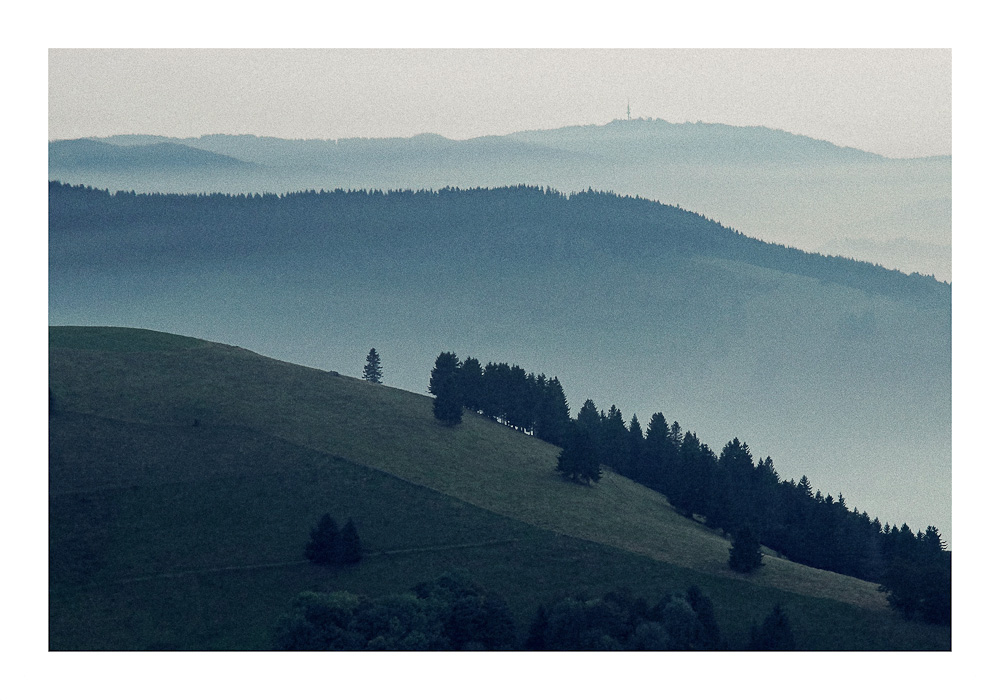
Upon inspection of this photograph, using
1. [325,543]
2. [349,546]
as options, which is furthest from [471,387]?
[325,543]

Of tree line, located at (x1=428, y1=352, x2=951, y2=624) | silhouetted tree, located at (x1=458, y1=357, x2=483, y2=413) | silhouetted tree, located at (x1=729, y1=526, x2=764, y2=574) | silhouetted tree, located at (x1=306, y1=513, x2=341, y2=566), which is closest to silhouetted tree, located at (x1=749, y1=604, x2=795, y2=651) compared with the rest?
silhouetted tree, located at (x1=729, y1=526, x2=764, y2=574)

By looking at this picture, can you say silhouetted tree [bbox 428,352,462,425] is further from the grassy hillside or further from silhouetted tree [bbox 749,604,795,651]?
silhouetted tree [bbox 749,604,795,651]

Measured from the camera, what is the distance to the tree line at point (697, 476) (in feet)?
290

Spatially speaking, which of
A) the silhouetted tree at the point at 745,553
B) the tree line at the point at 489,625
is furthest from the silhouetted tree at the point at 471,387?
the tree line at the point at 489,625

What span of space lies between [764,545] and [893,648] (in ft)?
100

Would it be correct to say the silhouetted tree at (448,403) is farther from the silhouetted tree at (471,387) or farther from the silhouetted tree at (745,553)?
the silhouetted tree at (745,553)

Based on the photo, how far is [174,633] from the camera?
6050cm

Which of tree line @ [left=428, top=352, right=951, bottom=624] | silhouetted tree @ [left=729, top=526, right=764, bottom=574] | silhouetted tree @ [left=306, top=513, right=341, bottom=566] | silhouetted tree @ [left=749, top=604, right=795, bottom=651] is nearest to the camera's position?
silhouetted tree @ [left=749, top=604, right=795, bottom=651]

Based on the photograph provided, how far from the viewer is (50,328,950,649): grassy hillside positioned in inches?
2482

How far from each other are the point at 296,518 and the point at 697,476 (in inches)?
1647

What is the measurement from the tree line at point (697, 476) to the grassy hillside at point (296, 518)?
3.29 meters

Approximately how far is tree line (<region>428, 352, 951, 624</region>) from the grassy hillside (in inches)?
130

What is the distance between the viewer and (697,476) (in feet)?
307
